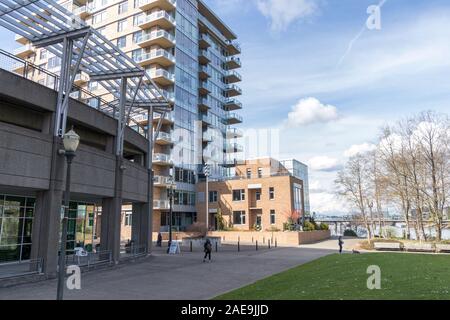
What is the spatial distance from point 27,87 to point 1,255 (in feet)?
33.1

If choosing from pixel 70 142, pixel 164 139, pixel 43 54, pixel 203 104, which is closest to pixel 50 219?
pixel 70 142

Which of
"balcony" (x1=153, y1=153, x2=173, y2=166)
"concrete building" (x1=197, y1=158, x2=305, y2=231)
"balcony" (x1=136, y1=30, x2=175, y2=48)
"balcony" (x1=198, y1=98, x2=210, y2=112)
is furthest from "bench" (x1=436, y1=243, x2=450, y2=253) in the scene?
"balcony" (x1=198, y1=98, x2=210, y2=112)

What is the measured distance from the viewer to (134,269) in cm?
1939

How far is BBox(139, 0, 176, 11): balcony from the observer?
52.7m

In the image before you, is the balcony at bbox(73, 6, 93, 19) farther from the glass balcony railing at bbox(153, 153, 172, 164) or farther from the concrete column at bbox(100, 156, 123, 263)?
the concrete column at bbox(100, 156, 123, 263)

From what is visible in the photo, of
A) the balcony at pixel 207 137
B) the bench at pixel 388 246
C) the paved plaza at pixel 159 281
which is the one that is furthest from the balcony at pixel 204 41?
the paved plaza at pixel 159 281

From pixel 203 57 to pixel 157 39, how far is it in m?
12.7

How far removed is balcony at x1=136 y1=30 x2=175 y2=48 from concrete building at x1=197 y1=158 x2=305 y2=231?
72.4 feet

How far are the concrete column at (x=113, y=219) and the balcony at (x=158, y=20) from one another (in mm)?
35992

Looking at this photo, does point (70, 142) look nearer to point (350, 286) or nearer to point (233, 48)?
point (350, 286)

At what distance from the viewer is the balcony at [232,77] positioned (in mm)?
72606

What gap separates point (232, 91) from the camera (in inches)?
2881
